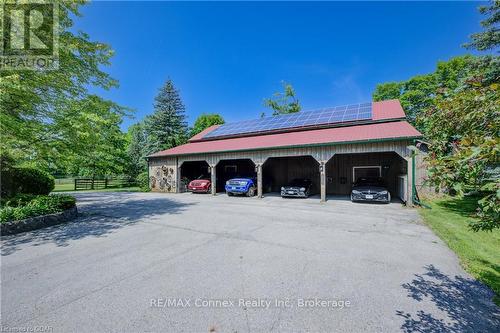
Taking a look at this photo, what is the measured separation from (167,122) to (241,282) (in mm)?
28137

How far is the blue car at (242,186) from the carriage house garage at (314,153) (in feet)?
3.43

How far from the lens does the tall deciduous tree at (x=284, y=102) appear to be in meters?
37.1

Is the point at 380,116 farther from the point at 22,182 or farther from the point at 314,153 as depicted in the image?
the point at 22,182

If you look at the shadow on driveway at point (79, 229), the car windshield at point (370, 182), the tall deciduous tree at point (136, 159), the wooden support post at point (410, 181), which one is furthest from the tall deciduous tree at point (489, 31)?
the tall deciduous tree at point (136, 159)

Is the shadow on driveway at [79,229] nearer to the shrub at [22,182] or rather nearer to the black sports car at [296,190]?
the shrub at [22,182]

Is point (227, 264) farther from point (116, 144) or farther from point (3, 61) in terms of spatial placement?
point (116, 144)

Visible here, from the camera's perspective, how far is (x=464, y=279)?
3.58m

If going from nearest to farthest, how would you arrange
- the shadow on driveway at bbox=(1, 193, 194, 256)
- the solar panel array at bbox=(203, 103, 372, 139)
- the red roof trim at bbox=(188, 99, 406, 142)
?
the shadow on driveway at bbox=(1, 193, 194, 256) → the red roof trim at bbox=(188, 99, 406, 142) → the solar panel array at bbox=(203, 103, 372, 139)

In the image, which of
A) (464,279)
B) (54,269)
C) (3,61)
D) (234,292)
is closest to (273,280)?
(234,292)

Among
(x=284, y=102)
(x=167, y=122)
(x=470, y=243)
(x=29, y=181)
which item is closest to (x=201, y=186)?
(x=29, y=181)

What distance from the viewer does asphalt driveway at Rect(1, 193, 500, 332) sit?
106 inches

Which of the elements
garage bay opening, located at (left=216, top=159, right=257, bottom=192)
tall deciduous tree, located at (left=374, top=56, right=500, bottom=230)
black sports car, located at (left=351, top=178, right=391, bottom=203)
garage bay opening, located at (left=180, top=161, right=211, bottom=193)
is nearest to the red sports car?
garage bay opening, located at (left=180, top=161, right=211, bottom=193)

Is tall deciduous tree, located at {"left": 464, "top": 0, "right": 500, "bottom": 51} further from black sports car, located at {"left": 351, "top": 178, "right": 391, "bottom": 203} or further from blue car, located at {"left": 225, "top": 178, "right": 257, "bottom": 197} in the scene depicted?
blue car, located at {"left": 225, "top": 178, "right": 257, "bottom": 197}

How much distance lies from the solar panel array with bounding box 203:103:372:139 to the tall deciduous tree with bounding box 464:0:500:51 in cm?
565
